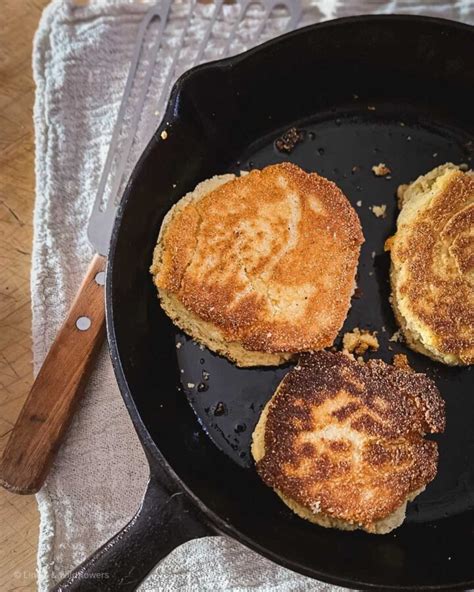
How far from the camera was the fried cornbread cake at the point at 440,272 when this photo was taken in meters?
1.60

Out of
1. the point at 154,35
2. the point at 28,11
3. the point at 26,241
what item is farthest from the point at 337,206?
the point at 28,11

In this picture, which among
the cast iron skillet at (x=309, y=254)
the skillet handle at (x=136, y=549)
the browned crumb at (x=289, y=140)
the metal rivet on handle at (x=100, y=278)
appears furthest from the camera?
the browned crumb at (x=289, y=140)

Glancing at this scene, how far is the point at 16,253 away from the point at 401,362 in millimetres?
927

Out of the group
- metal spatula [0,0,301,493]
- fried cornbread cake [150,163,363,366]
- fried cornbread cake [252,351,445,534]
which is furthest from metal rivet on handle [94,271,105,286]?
fried cornbread cake [252,351,445,534]

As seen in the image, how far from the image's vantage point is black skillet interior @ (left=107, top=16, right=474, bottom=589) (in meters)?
1.56

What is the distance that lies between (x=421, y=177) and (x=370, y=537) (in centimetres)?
82

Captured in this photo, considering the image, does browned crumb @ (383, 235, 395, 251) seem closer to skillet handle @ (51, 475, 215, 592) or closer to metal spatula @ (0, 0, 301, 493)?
metal spatula @ (0, 0, 301, 493)

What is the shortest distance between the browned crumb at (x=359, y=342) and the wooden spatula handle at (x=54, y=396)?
547 mm

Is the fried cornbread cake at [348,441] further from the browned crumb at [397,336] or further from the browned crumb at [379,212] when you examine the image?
the browned crumb at [379,212]

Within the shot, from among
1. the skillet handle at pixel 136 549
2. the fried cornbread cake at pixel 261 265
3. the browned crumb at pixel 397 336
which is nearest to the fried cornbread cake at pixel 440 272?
the browned crumb at pixel 397 336

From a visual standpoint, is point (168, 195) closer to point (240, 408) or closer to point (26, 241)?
point (26, 241)

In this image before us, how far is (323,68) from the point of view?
173 centimetres

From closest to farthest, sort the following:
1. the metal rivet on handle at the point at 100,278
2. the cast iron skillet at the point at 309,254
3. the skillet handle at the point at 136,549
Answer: the skillet handle at the point at 136,549
the cast iron skillet at the point at 309,254
the metal rivet on handle at the point at 100,278

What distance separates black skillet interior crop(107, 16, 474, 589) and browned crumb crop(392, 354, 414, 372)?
0.02 m
